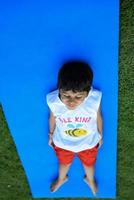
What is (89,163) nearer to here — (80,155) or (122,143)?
(80,155)

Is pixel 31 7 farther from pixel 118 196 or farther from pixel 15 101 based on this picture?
pixel 118 196

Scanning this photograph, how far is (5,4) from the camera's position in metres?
2.19

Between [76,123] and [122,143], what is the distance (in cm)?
44

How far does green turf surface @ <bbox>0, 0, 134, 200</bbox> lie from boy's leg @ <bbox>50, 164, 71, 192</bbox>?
23 centimetres

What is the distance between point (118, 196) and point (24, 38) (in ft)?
4.61

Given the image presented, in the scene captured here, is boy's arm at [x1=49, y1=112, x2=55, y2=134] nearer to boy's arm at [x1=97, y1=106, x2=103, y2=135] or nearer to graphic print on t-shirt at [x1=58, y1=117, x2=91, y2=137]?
graphic print on t-shirt at [x1=58, y1=117, x2=91, y2=137]

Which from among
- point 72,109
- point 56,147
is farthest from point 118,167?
point 72,109

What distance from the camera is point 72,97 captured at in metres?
2.18

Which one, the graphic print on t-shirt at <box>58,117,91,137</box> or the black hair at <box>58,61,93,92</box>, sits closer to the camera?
the black hair at <box>58,61,93,92</box>

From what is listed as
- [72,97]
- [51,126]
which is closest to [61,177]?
[51,126]

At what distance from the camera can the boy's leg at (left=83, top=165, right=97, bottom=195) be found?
9.01ft

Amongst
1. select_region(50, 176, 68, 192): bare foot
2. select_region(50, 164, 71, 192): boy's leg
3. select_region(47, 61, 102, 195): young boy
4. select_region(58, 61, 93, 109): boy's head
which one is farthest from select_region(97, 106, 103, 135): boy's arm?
select_region(50, 176, 68, 192): bare foot

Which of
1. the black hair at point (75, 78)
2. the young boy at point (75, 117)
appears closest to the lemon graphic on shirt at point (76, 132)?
the young boy at point (75, 117)

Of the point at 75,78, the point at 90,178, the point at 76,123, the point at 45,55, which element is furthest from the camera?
the point at 90,178
